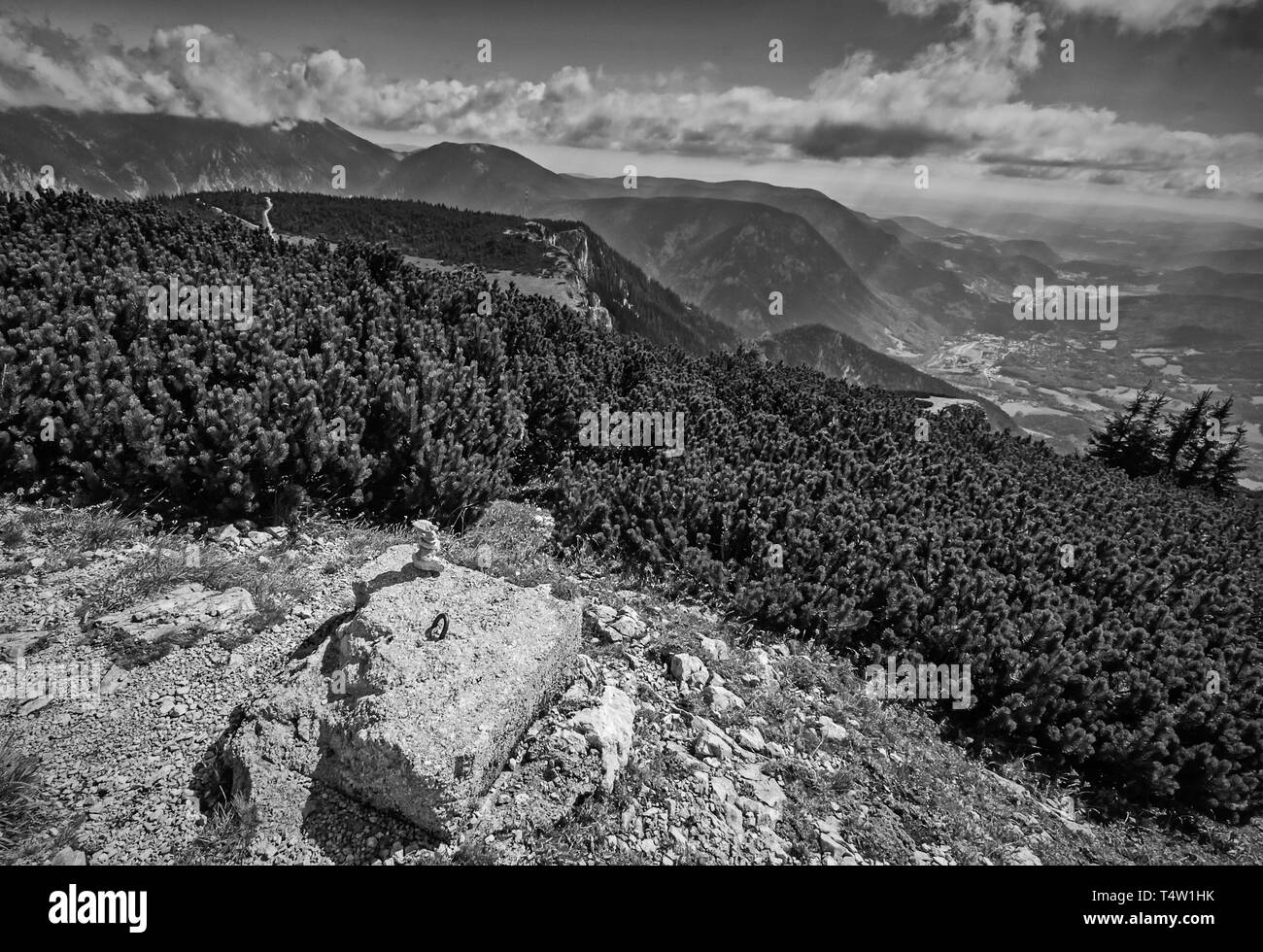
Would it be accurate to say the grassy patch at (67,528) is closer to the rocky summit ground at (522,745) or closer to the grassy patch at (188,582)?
the rocky summit ground at (522,745)

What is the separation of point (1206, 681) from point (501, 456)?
35.6 ft

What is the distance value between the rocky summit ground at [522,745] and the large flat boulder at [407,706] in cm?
18

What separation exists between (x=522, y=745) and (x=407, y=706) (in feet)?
3.33

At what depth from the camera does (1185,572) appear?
38.5 feet

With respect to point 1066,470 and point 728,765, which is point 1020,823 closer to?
point 728,765

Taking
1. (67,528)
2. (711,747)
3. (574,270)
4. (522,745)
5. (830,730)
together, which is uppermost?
(574,270)

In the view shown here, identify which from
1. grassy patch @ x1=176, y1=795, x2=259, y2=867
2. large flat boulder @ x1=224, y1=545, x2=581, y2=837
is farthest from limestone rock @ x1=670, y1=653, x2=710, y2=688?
grassy patch @ x1=176, y1=795, x2=259, y2=867

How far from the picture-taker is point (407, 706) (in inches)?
154

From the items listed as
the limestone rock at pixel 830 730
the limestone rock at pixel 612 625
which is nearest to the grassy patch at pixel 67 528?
the limestone rock at pixel 612 625

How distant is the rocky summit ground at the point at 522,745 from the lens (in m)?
3.61

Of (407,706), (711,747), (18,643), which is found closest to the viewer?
(407,706)

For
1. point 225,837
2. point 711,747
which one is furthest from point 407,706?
point 711,747

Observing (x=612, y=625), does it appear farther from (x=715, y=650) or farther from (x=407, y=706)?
(x=407, y=706)
